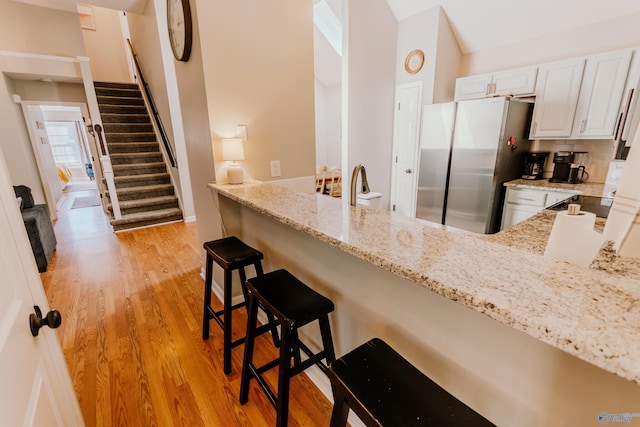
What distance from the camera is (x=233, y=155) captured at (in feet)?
7.13

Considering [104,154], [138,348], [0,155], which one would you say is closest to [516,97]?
[0,155]

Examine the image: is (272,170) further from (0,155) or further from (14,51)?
(14,51)

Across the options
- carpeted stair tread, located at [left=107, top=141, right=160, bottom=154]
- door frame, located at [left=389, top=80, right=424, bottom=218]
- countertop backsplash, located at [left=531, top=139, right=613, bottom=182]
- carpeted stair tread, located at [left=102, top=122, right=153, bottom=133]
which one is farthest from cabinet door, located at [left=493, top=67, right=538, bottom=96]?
carpeted stair tread, located at [left=102, top=122, right=153, bottom=133]

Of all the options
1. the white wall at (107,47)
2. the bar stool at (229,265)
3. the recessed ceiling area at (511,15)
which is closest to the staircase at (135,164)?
the white wall at (107,47)

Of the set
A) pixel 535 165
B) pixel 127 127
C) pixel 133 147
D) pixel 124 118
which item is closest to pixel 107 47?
pixel 124 118

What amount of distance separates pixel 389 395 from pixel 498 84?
3.86m

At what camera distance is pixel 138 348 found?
2.04m

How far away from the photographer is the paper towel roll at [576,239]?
2.66 ft

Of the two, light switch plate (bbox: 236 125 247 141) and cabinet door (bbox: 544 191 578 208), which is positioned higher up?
light switch plate (bbox: 236 125 247 141)

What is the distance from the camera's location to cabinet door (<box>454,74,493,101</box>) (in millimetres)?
3539

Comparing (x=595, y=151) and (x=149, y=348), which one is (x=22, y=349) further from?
(x=595, y=151)

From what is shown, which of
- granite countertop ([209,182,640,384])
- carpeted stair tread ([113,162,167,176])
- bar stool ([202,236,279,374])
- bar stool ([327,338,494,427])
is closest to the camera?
granite countertop ([209,182,640,384])

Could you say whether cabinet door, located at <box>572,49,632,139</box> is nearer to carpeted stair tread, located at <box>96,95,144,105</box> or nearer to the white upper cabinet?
the white upper cabinet

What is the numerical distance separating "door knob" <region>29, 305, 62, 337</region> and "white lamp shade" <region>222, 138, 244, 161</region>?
1.51 metres
